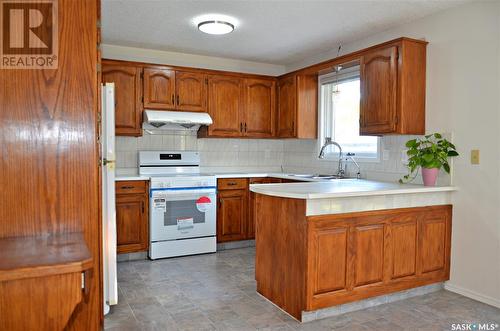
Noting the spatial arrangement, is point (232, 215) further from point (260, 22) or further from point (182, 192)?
point (260, 22)

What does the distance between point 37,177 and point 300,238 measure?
178 centimetres

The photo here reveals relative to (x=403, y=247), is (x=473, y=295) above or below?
below

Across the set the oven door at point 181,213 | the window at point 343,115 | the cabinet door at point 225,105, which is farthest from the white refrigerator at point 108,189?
the window at point 343,115

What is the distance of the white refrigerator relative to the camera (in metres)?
2.86

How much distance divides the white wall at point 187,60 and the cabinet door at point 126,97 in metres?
0.38

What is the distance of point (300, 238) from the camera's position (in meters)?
2.75

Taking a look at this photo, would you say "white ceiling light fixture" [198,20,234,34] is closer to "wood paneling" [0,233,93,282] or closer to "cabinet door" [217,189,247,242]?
"cabinet door" [217,189,247,242]

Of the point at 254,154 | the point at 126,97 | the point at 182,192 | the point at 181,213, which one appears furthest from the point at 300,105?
the point at 126,97

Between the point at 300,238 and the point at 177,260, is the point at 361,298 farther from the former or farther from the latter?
the point at 177,260

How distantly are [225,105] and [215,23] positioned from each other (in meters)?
1.52

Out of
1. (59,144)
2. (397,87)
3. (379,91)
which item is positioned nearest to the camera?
(59,144)

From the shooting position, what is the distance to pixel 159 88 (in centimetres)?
470

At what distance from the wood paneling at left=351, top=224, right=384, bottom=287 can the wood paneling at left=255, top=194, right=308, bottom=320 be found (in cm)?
46

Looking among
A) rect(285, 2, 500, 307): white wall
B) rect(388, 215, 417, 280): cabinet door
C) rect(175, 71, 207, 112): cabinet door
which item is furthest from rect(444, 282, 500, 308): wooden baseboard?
rect(175, 71, 207, 112): cabinet door
